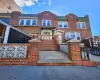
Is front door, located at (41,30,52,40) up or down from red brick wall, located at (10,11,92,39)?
down

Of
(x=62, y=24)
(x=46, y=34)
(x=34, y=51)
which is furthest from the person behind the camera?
(x=62, y=24)

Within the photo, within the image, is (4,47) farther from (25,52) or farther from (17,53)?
(25,52)

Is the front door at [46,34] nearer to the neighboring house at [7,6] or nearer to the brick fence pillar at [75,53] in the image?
the brick fence pillar at [75,53]

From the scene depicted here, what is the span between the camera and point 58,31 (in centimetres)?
1777

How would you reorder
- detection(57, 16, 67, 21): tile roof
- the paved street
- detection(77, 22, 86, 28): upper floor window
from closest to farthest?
1. the paved street
2. detection(77, 22, 86, 28): upper floor window
3. detection(57, 16, 67, 21): tile roof

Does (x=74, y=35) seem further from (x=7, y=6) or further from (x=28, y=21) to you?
(x=7, y=6)

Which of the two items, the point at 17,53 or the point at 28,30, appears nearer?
the point at 17,53

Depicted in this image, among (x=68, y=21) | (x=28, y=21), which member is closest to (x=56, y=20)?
(x=68, y=21)

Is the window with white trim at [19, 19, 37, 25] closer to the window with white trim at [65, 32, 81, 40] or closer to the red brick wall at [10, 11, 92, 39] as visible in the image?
the red brick wall at [10, 11, 92, 39]

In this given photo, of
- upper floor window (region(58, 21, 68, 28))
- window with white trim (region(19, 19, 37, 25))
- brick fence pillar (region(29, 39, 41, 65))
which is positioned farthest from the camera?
upper floor window (region(58, 21, 68, 28))

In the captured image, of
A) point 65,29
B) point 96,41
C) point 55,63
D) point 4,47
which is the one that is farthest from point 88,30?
point 4,47

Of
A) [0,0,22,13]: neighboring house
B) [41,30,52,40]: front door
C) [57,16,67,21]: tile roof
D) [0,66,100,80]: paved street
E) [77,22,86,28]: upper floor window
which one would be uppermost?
[0,0,22,13]: neighboring house

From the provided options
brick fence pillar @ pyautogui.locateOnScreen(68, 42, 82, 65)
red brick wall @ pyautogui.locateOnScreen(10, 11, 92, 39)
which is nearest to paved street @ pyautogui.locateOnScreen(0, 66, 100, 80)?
brick fence pillar @ pyautogui.locateOnScreen(68, 42, 82, 65)

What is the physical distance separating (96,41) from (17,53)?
1752cm
